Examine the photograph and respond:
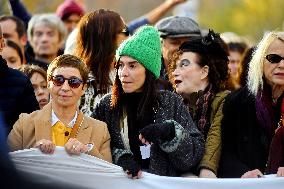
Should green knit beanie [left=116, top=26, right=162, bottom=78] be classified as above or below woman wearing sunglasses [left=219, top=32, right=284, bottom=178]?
above

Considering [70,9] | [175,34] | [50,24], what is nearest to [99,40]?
[175,34]

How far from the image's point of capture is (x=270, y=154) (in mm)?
7855

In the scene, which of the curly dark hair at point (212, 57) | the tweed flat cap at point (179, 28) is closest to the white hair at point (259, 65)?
the curly dark hair at point (212, 57)

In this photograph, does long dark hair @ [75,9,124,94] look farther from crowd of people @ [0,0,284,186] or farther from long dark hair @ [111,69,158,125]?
long dark hair @ [111,69,158,125]

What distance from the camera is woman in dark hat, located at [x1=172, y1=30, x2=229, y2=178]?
8.47 m

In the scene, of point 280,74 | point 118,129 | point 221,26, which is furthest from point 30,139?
point 221,26

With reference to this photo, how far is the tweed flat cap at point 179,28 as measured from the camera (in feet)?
33.8

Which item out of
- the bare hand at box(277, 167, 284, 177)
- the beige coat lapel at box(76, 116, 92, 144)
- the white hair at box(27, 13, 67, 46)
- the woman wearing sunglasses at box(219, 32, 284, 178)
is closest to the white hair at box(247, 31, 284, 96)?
the woman wearing sunglasses at box(219, 32, 284, 178)

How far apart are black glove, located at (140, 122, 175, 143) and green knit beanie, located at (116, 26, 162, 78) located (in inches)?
30.2

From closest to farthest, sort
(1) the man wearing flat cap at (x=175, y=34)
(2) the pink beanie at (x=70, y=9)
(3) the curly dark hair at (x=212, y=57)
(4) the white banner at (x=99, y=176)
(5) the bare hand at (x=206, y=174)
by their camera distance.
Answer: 1. (4) the white banner at (x=99, y=176)
2. (5) the bare hand at (x=206, y=174)
3. (3) the curly dark hair at (x=212, y=57)
4. (1) the man wearing flat cap at (x=175, y=34)
5. (2) the pink beanie at (x=70, y=9)

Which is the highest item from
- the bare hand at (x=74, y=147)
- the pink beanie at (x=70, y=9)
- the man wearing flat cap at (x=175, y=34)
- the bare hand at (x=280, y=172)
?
the pink beanie at (x=70, y=9)

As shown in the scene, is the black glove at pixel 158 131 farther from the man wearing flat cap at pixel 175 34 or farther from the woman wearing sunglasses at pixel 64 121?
the man wearing flat cap at pixel 175 34

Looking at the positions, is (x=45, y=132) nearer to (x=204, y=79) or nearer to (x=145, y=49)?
(x=145, y=49)

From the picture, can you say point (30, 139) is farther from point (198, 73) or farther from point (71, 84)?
point (198, 73)
